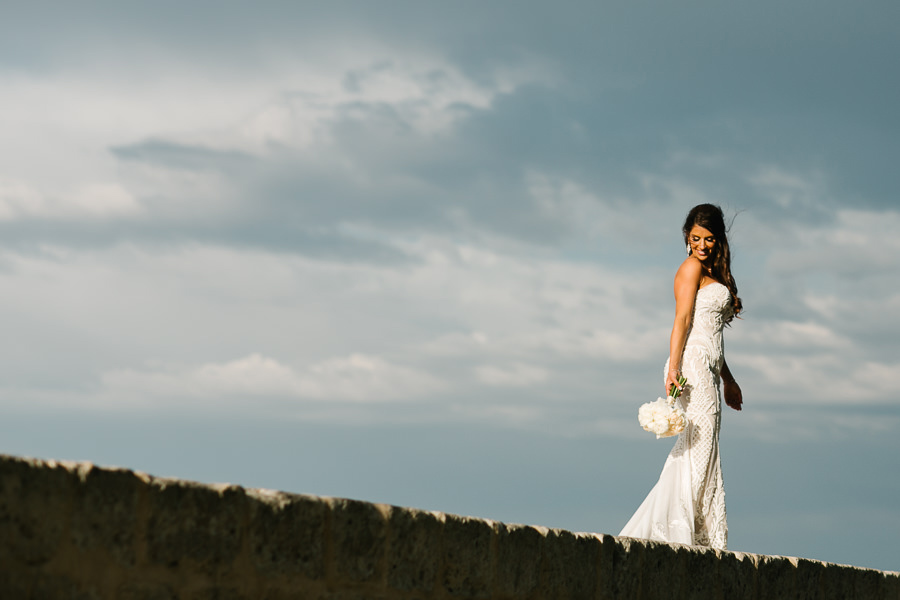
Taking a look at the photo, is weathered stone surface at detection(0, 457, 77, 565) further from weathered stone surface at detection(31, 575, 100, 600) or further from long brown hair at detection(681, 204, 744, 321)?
long brown hair at detection(681, 204, 744, 321)

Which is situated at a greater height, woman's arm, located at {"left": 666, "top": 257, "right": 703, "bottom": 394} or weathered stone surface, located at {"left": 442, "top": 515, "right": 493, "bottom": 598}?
woman's arm, located at {"left": 666, "top": 257, "right": 703, "bottom": 394}

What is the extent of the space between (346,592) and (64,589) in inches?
34.9

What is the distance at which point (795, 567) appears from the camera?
5.39 m

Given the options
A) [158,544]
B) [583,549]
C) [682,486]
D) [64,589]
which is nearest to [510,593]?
[583,549]

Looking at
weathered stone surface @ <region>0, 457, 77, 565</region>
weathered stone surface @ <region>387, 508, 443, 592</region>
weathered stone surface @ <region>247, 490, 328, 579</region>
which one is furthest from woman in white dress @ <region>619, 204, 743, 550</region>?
weathered stone surface @ <region>0, 457, 77, 565</region>

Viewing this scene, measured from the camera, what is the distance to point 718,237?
634 centimetres

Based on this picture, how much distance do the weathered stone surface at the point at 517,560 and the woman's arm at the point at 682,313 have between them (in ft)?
9.11

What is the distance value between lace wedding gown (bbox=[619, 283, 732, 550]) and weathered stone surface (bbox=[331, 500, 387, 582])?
11.2ft

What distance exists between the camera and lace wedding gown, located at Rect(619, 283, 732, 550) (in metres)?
6.24

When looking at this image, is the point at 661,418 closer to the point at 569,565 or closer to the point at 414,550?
the point at 569,565

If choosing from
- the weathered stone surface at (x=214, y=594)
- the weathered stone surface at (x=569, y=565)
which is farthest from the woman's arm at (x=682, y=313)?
the weathered stone surface at (x=214, y=594)

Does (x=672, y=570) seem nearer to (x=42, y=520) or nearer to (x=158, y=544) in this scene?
(x=158, y=544)

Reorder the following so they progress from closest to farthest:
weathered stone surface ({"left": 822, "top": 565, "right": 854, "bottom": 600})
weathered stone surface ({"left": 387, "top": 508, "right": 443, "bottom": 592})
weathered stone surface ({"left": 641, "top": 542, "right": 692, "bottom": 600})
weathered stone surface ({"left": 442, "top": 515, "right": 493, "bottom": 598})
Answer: weathered stone surface ({"left": 387, "top": 508, "right": 443, "bottom": 592}) < weathered stone surface ({"left": 442, "top": 515, "right": 493, "bottom": 598}) < weathered stone surface ({"left": 641, "top": 542, "right": 692, "bottom": 600}) < weathered stone surface ({"left": 822, "top": 565, "right": 854, "bottom": 600})

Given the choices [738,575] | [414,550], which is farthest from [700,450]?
[414,550]
